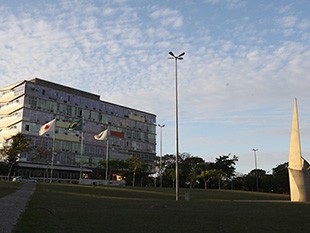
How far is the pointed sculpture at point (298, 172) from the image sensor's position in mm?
35531

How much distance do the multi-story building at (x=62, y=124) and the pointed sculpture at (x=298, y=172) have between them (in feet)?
160

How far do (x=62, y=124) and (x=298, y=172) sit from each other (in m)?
66.6

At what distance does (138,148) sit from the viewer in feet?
365

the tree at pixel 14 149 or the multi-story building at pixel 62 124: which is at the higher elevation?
the multi-story building at pixel 62 124

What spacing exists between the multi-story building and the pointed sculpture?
48.7 meters

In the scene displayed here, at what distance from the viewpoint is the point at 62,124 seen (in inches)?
3647

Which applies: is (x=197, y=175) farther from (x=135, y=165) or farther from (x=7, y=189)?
(x=7, y=189)

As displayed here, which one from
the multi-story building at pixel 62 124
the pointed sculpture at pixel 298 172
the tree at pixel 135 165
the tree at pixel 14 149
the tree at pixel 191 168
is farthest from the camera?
the tree at pixel 191 168

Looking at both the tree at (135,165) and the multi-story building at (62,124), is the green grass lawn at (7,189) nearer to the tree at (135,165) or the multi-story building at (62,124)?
the multi-story building at (62,124)

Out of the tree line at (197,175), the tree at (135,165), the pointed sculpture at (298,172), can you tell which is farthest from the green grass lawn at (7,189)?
the tree at (135,165)

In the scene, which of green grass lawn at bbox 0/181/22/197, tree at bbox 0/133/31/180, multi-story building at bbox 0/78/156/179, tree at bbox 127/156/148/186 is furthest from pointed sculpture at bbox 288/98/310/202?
tree at bbox 127/156/148/186

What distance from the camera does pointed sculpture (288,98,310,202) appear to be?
117 feet

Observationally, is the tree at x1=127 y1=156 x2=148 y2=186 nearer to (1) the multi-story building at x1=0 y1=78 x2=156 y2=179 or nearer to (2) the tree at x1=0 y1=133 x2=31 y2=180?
(1) the multi-story building at x1=0 y1=78 x2=156 y2=179

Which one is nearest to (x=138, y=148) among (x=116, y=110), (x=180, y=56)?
(x=116, y=110)
